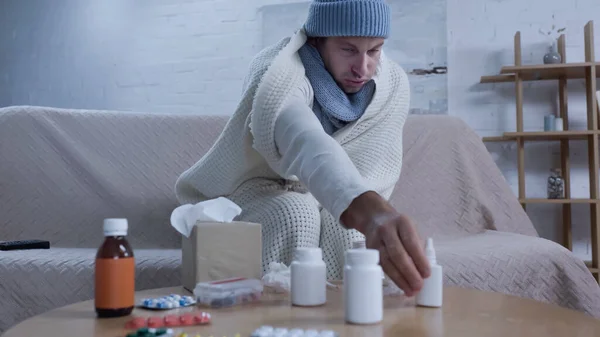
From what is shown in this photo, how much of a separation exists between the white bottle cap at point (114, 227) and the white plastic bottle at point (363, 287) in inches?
9.7

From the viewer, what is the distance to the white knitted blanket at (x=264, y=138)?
1.18m

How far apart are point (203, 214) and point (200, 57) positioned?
2.58 m

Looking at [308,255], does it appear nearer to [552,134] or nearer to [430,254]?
[430,254]

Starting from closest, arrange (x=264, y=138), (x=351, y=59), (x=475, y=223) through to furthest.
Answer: (x=264, y=138) < (x=351, y=59) < (x=475, y=223)

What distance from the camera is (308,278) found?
72 centimetres

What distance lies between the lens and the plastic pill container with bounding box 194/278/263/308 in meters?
0.73

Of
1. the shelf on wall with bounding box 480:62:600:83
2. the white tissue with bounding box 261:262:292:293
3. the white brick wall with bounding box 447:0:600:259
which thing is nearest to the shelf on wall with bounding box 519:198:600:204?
the white brick wall with bounding box 447:0:600:259

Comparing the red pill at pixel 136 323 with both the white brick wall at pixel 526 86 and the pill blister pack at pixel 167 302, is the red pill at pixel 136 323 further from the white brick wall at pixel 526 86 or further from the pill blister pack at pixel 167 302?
the white brick wall at pixel 526 86

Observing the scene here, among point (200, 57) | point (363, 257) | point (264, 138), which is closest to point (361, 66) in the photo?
point (264, 138)

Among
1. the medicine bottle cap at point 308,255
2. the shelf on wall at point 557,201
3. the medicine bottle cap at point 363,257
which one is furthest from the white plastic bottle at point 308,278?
the shelf on wall at point 557,201

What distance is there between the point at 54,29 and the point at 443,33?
7.41ft

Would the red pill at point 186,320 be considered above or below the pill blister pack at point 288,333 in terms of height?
below

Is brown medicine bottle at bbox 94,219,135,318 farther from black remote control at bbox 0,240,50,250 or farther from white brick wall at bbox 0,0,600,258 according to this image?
white brick wall at bbox 0,0,600,258

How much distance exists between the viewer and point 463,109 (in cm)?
305
